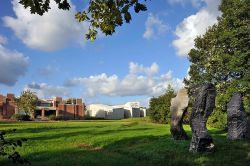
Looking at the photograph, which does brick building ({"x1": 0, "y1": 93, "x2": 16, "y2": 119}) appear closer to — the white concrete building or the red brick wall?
the red brick wall

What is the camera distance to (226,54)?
45344mm

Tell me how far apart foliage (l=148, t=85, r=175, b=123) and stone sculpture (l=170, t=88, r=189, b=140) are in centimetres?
3335

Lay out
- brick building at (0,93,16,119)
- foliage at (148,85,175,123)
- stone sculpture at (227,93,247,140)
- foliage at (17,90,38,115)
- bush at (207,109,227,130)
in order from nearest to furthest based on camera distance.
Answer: stone sculpture at (227,93,247,140) → bush at (207,109,227,130) → foliage at (148,85,175,123) → foliage at (17,90,38,115) → brick building at (0,93,16,119)

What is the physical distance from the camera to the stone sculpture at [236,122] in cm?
2147

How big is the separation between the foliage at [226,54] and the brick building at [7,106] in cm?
6065

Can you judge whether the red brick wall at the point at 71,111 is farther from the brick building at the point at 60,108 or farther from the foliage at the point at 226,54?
the foliage at the point at 226,54

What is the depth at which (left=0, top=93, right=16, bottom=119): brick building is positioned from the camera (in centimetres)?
→ 9725

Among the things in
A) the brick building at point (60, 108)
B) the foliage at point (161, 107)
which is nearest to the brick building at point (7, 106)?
the brick building at point (60, 108)

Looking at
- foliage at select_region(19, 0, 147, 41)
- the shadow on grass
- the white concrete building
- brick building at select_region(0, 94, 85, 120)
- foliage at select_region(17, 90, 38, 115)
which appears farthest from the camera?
the white concrete building

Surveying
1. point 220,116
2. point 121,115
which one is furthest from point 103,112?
point 220,116

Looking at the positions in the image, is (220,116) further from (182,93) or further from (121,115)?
(121,115)

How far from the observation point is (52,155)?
17.1m

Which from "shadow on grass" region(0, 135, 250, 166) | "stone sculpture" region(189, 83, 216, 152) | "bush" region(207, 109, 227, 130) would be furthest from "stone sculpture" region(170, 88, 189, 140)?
"bush" region(207, 109, 227, 130)

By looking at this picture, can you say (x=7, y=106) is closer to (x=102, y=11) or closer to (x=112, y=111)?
(x=112, y=111)
